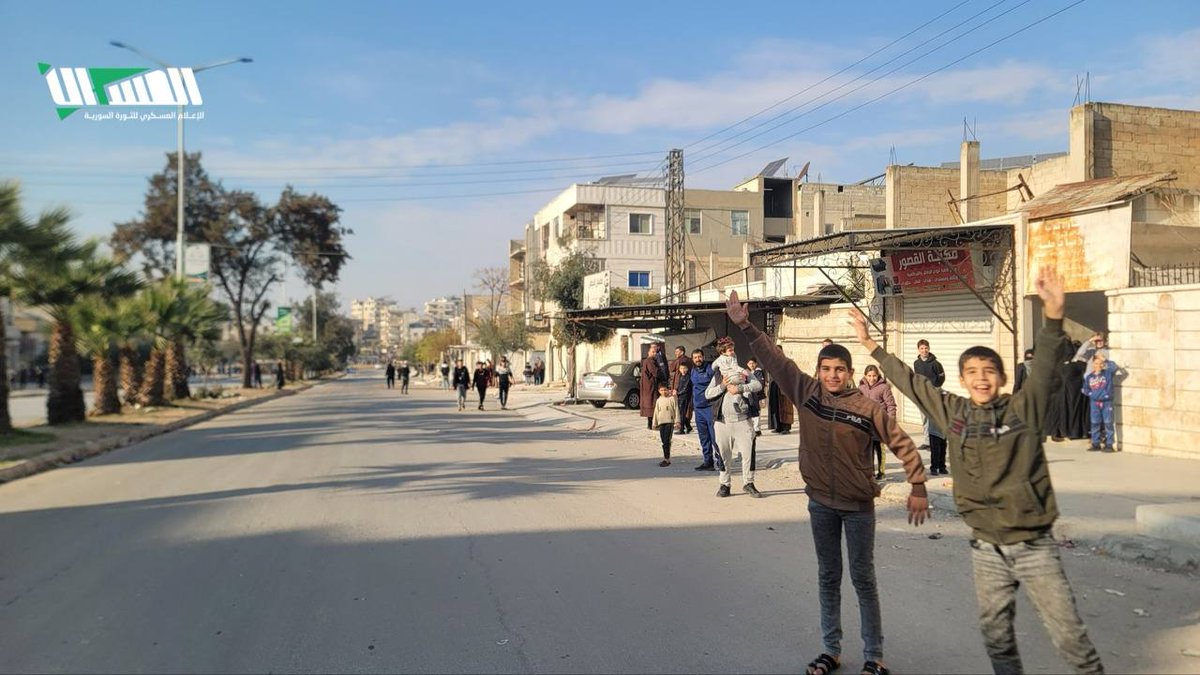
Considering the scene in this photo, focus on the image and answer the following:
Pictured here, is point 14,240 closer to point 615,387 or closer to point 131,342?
point 131,342

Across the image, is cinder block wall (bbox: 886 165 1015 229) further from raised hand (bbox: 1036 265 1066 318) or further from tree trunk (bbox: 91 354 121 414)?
tree trunk (bbox: 91 354 121 414)

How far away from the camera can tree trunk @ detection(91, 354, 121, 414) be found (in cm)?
2480

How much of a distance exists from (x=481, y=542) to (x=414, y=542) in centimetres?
61

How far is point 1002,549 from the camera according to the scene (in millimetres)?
3752

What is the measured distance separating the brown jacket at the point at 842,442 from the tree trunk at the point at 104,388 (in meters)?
25.6

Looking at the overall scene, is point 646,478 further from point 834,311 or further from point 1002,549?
point 834,311

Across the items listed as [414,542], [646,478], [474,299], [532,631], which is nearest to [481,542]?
[414,542]

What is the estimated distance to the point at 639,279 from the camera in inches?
2064

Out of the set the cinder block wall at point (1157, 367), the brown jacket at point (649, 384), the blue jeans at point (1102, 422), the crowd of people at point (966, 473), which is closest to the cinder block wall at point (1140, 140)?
the cinder block wall at point (1157, 367)

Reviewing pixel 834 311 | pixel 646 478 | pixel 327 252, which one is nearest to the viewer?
pixel 646 478

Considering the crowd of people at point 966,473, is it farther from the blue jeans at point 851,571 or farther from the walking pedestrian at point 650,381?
the walking pedestrian at point 650,381

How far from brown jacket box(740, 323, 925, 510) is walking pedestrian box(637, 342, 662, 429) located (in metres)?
12.0

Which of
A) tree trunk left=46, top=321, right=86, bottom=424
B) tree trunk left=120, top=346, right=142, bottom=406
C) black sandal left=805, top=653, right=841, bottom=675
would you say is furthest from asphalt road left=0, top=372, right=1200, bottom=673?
tree trunk left=120, top=346, right=142, bottom=406

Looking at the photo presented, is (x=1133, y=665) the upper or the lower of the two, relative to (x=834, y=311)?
lower
